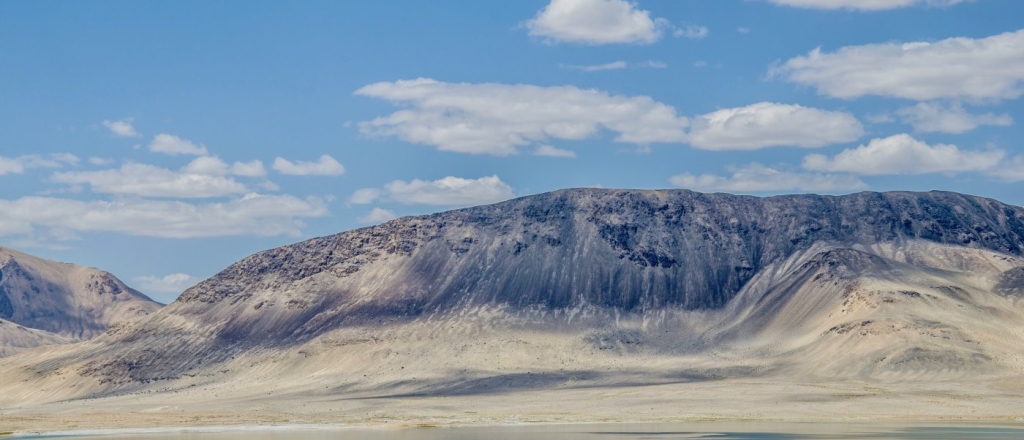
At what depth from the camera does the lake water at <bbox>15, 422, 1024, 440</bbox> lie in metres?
111

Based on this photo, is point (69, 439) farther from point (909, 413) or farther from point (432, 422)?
point (909, 413)

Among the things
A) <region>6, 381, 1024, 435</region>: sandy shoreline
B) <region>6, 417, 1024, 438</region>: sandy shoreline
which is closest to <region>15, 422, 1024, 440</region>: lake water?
<region>6, 417, 1024, 438</region>: sandy shoreline

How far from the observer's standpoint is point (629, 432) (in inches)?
4690

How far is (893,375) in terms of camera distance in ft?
652

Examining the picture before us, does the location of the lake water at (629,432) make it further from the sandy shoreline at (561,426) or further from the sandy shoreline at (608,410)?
the sandy shoreline at (608,410)

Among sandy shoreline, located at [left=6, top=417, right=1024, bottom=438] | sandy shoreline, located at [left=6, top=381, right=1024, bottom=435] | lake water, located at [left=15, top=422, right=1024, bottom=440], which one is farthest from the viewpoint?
sandy shoreline, located at [left=6, top=381, right=1024, bottom=435]

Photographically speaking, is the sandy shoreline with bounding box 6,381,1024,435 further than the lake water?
Yes

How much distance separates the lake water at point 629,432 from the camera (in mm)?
110562

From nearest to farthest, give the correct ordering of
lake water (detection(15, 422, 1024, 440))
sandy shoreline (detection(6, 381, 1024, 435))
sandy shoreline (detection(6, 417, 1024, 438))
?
1. lake water (detection(15, 422, 1024, 440))
2. sandy shoreline (detection(6, 417, 1024, 438))
3. sandy shoreline (detection(6, 381, 1024, 435))

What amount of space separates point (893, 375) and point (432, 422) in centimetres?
8725

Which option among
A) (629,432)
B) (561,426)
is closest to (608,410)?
(561,426)

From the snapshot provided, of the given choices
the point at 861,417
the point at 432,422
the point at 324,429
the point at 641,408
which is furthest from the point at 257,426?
the point at 861,417

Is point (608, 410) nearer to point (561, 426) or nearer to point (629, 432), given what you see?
point (561, 426)

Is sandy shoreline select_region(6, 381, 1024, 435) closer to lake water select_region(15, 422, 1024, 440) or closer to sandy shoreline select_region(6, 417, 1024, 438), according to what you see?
sandy shoreline select_region(6, 417, 1024, 438)
